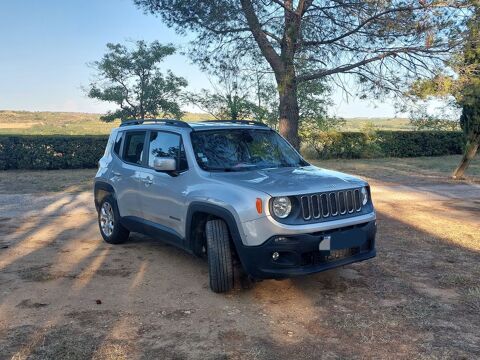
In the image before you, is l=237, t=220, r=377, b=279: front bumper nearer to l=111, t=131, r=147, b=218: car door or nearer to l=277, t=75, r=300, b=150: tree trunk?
l=111, t=131, r=147, b=218: car door

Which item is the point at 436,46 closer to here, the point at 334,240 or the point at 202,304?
the point at 334,240

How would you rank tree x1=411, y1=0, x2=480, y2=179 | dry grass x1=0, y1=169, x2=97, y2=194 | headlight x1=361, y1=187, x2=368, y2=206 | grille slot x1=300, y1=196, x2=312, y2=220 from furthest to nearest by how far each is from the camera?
dry grass x1=0, y1=169, x2=97, y2=194, tree x1=411, y1=0, x2=480, y2=179, headlight x1=361, y1=187, x2=368, y2=206, grille slot x1=300, y1=196, x2=312, y2=220

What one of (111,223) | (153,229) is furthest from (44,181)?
(153,229)

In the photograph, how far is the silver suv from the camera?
4.50 m

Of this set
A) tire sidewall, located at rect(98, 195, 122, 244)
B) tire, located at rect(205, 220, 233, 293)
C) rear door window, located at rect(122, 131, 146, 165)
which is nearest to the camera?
tire, located at rect(205, 220, 233, 293)

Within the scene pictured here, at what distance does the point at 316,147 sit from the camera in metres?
23.6

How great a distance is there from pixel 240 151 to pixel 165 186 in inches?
38.8

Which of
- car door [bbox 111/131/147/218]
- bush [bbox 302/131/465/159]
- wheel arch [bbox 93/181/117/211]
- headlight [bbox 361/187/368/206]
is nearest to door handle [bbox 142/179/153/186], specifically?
car door [bbox 111/131/147/218]

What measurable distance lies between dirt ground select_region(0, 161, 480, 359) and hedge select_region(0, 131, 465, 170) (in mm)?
10858

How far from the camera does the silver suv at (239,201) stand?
4504mm

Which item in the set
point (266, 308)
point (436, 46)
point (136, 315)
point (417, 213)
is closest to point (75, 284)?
point (136, 315)

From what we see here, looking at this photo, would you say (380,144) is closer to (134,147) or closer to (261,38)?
(261,38)

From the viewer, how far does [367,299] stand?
479cm

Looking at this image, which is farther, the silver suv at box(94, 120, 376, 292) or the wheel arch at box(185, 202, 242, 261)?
the wheel arch at box(185, 202, 242, 261)
